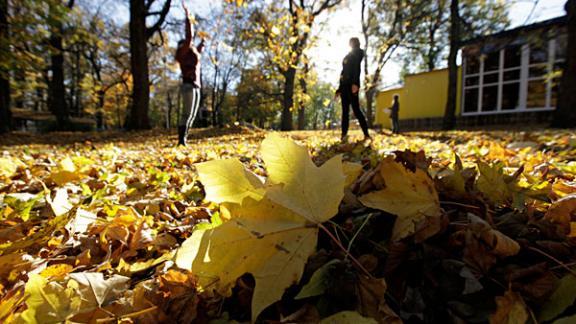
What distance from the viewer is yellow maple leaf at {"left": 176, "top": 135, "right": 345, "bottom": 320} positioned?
20.5 inches

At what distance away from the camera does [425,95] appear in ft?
56.9

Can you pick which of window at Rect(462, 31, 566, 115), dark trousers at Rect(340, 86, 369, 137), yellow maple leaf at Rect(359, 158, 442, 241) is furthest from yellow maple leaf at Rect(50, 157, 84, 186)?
window at Rect(462, 31, 566, 115)

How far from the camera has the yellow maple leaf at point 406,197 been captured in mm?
644

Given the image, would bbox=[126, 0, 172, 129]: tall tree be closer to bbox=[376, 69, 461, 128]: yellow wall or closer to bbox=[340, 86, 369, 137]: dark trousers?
bbox=[340, 86, 369, 137]: dark trousers

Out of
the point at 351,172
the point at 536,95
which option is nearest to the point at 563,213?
the point at 351,172

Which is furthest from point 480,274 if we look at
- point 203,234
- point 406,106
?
point 406,106

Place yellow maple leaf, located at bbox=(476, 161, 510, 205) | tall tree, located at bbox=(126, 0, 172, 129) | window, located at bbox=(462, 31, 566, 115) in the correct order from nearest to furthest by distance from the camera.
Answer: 1. yellow maple leaf, located at bbox=(476, 161, 510, 205)
2. tall tree, located at bbox=(126, 0, 172, 129)
3. window, located at bbox=(462, 31, 566, 115)

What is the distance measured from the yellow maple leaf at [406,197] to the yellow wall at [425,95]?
17.9 metres

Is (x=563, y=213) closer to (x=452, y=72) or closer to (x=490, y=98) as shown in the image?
(x=452, y=72)

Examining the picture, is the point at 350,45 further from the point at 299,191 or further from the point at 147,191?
the point at 299,191

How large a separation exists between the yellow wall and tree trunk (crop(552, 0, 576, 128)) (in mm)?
8446

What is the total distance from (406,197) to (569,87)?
32.9ft

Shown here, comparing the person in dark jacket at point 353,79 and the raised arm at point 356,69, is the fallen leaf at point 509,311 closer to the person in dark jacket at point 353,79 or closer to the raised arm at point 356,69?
the person in dark jacket at point 353,79

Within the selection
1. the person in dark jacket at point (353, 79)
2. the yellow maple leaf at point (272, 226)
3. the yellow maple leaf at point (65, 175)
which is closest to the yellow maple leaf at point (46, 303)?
the yellow maple leaf at point (272, 226)
